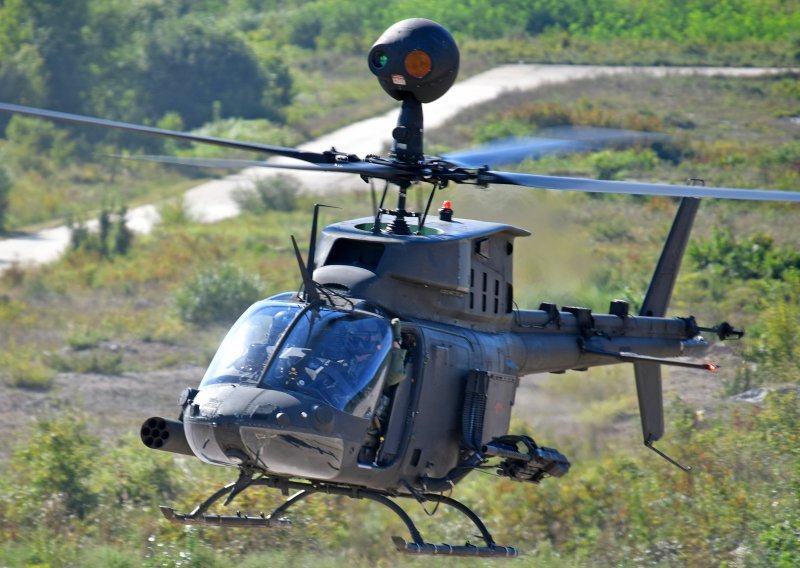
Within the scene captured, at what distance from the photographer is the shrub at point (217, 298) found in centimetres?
2533

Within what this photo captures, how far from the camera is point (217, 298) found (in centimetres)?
2541

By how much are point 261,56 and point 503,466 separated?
3593 centimetres

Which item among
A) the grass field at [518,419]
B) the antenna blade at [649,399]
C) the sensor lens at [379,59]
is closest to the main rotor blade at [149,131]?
the sensor lens at [379,59]

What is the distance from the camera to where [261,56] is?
45656 millimetres

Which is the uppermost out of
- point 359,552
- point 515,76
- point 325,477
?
point 515,76

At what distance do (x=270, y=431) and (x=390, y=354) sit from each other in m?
1.32

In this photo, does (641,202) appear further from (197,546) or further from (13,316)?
(197,546)

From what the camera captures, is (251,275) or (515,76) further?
(515,76)

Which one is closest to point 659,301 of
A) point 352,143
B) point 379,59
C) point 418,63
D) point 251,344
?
point 418,63

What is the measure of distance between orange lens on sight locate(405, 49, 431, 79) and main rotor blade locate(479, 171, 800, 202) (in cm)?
101

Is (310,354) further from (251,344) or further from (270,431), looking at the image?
(270,431)

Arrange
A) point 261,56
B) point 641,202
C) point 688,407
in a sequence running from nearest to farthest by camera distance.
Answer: point 688,407 < point 641,202 < point 261,56

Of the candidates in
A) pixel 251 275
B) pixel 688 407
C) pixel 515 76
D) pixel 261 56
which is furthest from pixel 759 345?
pixel 261 56

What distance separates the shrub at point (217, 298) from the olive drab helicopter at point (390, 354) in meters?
13.7
